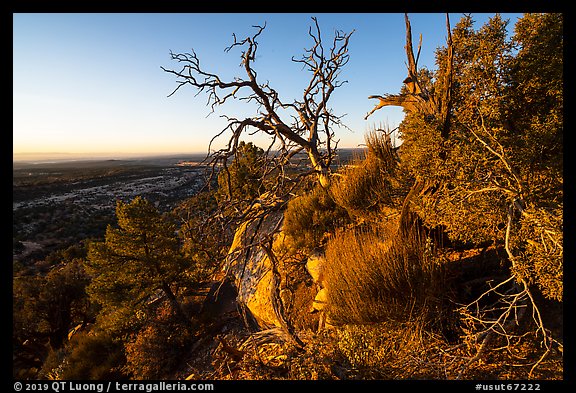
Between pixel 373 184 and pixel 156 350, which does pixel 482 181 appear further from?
pixel 156 350

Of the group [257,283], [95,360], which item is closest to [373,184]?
[257,283]

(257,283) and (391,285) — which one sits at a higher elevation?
(391,285)

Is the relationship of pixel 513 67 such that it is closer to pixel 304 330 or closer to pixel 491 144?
pixel 491 144

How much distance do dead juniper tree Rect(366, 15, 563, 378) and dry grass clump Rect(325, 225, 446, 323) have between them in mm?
540

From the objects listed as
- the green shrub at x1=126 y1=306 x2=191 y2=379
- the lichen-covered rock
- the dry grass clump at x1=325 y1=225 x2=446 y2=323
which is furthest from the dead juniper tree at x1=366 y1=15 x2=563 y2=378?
the green shrub at x1=126 y1=306 x2=191 y2=379

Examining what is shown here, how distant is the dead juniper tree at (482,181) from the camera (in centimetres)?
293

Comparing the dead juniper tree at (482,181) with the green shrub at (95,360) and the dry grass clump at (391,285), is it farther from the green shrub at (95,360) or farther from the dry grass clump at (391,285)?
the green shrub at (95,360)

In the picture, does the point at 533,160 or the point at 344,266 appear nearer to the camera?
the point at 533,160

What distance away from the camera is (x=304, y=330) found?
207 inches

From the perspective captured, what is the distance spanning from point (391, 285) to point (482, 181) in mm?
2141

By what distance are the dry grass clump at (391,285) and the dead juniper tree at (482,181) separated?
0.54 meters

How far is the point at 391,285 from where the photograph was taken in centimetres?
360

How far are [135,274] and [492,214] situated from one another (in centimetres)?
1192

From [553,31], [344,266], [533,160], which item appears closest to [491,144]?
[533,160]
